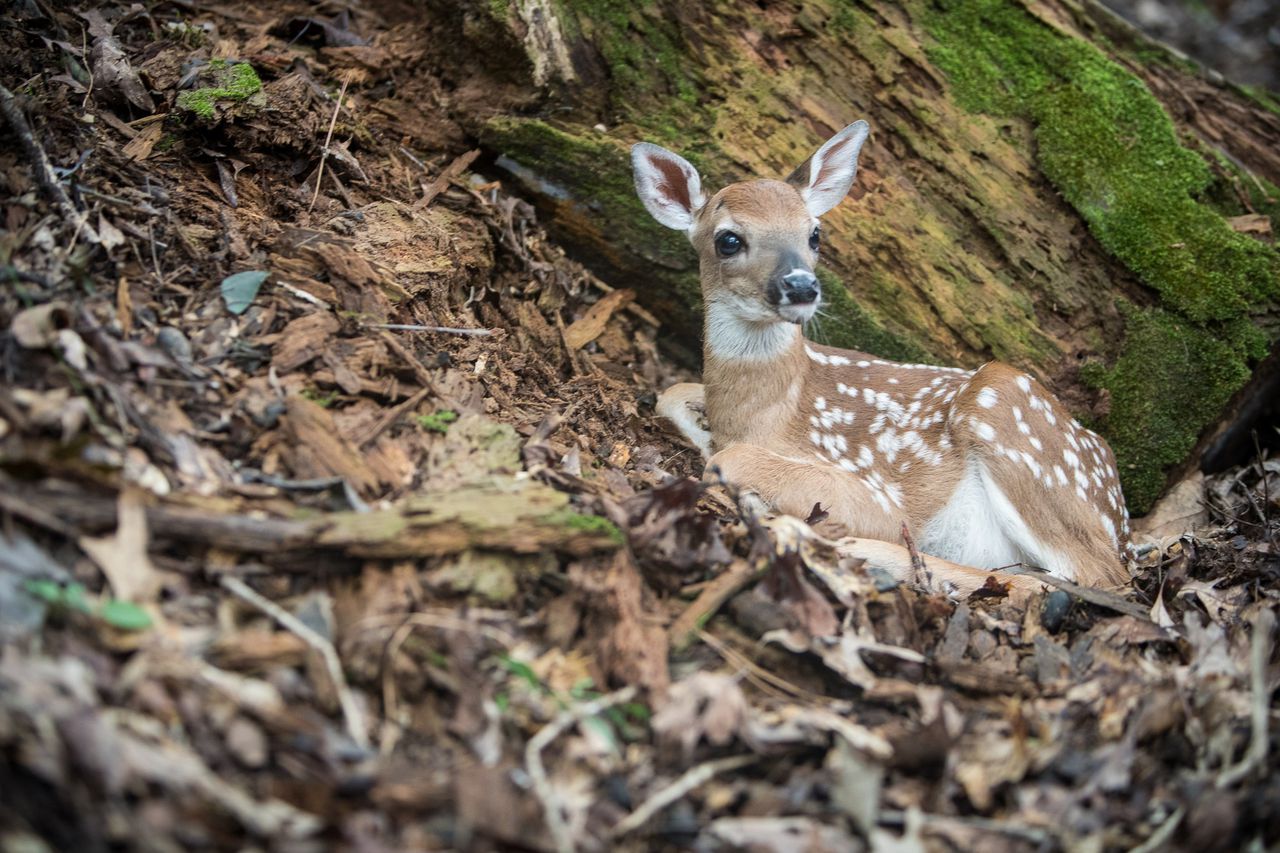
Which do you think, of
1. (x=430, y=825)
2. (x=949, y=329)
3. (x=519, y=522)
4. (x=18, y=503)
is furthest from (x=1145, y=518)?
(x=18, y=503)

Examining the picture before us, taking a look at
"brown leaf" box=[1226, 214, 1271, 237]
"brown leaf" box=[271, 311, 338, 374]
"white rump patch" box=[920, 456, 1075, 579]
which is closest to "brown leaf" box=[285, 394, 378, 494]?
"brown leaf" box=[271, 311, 338, 374]

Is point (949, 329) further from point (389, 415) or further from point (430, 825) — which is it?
point (430, 825)

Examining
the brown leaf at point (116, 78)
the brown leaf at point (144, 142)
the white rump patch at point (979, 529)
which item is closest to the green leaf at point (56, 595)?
the brown leaf at point (144, 142)

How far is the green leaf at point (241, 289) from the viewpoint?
350 cm

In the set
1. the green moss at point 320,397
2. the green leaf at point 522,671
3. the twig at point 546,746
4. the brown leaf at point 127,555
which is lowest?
the green moss at point 320,397

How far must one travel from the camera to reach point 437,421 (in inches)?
135

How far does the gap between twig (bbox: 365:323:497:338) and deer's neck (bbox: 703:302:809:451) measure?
1149mm

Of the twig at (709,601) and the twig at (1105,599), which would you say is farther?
the twig at (1105,599)

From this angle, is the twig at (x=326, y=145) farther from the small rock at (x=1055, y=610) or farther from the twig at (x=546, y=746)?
the small rock at (x=1055, y=610)

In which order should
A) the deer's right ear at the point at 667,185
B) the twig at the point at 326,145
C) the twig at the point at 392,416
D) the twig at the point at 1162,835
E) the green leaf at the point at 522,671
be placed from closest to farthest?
the twig at the point at 1162,835 < the green leaf at the point at 522,671 < the twig at the point at 392,416 < the twig at the point at 326,145 < the deer's right ear at the point at 667,185

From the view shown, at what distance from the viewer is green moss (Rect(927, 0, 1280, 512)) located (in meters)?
4.86

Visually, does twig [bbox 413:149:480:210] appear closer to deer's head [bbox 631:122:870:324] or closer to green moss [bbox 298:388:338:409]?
deer's head [bbox 631:122:870:324]

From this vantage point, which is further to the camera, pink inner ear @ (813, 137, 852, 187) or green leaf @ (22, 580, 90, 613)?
pink inner ear @ (813, 137, 852, 187)

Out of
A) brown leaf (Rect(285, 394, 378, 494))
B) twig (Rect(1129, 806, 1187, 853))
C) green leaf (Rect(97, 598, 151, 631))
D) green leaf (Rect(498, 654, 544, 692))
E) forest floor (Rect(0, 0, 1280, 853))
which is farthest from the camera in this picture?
brown leaf (Rect(285, 394, 378, 494))
